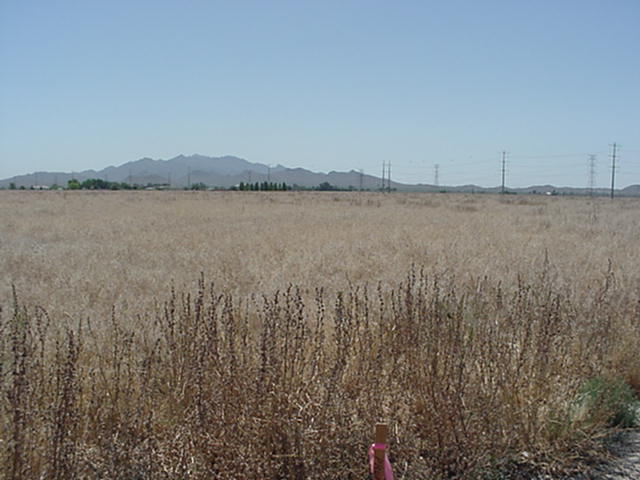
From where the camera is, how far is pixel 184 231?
16578 millimetres

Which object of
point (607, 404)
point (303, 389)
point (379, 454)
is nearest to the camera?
point (379, 454)

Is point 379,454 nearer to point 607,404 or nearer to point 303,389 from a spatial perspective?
point 303,389

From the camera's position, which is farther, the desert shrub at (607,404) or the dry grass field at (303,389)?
the desert shrub at (607,404)

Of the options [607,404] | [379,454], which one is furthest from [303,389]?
[607,404]

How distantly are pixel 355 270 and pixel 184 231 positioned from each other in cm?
899

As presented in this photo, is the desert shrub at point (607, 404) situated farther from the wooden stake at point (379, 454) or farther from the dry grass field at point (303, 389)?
the wooden stake at point (379, 454)

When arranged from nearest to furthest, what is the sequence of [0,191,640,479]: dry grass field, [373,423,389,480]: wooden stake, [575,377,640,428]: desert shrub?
[373,423,389,480]: wooden stake → [0,191,640,479]: dry grass field → [575,377,640,428]: desert shrub

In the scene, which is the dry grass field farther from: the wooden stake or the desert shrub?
the wooden stake

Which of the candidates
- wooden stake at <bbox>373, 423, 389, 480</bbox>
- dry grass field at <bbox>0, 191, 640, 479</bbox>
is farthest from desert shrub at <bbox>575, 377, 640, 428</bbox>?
wooden stake at <bbox>373, 423, 389, 480</bbox>

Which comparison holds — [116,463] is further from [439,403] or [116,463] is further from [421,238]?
[421,238]

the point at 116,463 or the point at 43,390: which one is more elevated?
the point at 43,390

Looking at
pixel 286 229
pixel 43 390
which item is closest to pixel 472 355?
pixel 43 390

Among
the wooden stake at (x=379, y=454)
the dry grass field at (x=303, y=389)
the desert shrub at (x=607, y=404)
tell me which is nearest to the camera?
the wooden stake at (x=379, y=454)

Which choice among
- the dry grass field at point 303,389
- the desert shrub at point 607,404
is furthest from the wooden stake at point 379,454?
the desert shrub at point 607,404
